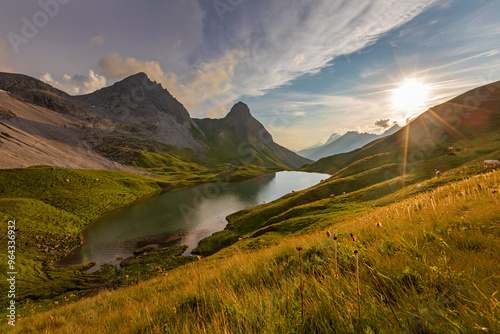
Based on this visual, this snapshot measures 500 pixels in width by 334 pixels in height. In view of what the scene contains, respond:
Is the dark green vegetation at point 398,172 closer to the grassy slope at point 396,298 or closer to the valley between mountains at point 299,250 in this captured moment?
the valley between mountains at point 299,250

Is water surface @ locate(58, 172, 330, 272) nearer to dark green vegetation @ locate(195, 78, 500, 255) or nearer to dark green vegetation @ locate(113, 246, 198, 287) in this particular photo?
dark green vegetation @ locate(113, 246, 198, 287)

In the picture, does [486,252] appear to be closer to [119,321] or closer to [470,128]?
[119,321]

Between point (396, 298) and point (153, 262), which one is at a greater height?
point (396, 298)

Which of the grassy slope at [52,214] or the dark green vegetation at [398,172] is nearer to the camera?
the dark green vegetation at [398,172]

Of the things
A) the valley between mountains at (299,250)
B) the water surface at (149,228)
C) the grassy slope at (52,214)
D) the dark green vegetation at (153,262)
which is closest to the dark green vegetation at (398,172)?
the valley between mountains at (299,250)

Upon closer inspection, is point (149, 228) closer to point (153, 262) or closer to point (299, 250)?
point (153, 262)

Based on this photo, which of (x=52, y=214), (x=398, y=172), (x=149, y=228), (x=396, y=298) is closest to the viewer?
(x=396, y=298)

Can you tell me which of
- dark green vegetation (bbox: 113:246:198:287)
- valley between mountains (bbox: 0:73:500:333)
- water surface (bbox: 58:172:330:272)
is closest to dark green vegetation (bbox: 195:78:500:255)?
valley between mountains (bbox: 0:73:500:333)

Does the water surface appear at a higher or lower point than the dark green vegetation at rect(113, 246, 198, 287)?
higher

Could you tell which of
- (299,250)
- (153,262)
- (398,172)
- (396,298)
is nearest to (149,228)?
(153,262)

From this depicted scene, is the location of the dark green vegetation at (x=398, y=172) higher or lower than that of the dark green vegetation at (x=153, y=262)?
higher

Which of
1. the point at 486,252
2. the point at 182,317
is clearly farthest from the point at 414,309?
the point at 182,317

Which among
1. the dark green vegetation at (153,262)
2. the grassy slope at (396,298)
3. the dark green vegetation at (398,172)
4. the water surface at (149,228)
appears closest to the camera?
the grassy slope at (396,298)

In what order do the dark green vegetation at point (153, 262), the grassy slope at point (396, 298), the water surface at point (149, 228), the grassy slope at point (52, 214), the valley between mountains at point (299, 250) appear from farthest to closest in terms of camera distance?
1. the water surface at point (149, 228)
2. the dark green vegetation at point (153, 262)
3. the grassy slope at point (52, 214)
4. the valley between mountains at point (299, 250)
5. the grassy slope at point (396, 298)
